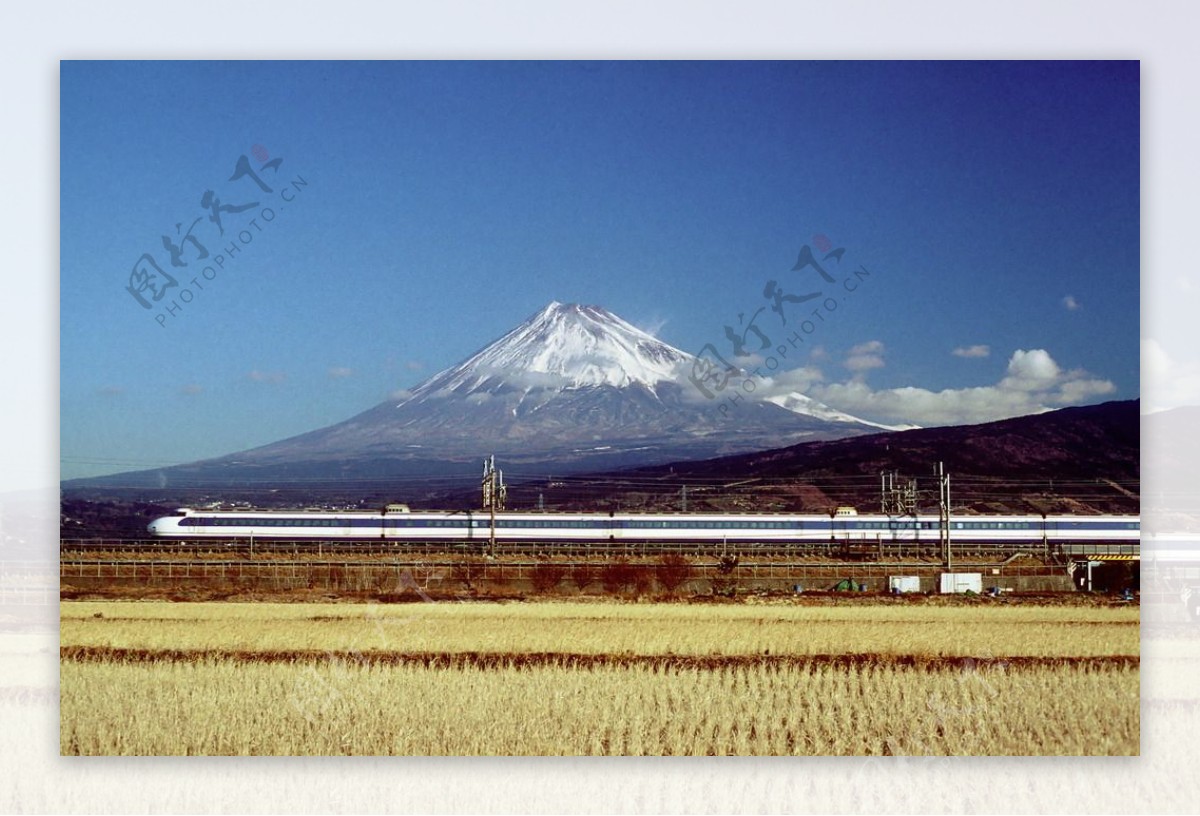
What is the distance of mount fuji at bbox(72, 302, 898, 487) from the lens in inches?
475

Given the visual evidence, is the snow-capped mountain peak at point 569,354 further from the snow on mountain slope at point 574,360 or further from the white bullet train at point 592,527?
the white bullet train at point 592,527

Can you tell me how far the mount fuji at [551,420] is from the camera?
39.6 ft

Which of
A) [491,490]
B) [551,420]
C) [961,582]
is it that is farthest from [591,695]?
[491,490]

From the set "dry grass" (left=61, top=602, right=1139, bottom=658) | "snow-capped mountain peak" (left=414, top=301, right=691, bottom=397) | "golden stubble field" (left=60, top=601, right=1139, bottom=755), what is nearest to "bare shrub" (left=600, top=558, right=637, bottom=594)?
"dry grass" (left=61, top=602, right=1139, bottom=658)

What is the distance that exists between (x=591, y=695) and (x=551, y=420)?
32.4 feet

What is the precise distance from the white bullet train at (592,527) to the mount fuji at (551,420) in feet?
16.7

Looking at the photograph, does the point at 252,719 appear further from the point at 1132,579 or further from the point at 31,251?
the point at 1132,579

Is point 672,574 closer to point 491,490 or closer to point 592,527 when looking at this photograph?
point 491,490

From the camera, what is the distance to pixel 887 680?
979 cm

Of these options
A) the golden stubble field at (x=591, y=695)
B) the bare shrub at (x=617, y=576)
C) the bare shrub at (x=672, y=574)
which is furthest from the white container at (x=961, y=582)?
the golden stubble field at (x=591, y=695)

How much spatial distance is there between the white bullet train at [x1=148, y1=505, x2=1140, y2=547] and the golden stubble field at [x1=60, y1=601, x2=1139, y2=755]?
19.4 meters

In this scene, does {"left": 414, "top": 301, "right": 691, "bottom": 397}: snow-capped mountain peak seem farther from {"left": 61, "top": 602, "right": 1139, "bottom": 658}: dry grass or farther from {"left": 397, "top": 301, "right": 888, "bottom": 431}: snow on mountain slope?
{"left": 61, "top": 602, "right": 1139, "bottom": 658}: dry grass

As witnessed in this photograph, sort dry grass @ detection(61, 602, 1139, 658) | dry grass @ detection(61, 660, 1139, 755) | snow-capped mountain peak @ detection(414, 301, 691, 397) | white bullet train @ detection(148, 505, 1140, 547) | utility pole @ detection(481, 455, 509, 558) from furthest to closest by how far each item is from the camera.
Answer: white bullet train @ detection(148, 505, 1140, 547) < utility pole @ detection(481, 455, 509, 558) < dry grass @ detection(61, 602, 1139, 658) < snow-capped mountain peak @ detection(414, 301, 691, 397) < dry grass @ detection(61, 660, 1139, 755)

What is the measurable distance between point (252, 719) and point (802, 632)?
21.0 feet
